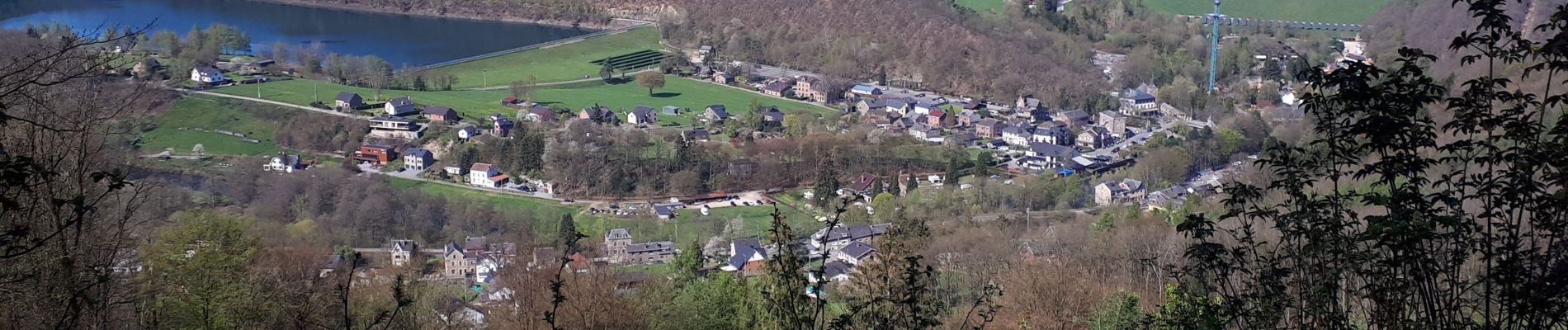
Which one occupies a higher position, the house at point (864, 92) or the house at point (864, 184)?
the house at point (864, 92)

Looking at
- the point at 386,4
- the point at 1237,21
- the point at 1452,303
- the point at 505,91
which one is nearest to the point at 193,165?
the point at 505,91

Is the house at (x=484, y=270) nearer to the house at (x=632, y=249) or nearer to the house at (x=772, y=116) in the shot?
the house at (x=632, y=249)

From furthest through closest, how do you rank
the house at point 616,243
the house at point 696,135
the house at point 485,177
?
the house at point 696,135
the house at point 485,177
the house at point 616,243

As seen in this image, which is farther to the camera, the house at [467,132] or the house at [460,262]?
the house at [467,132]

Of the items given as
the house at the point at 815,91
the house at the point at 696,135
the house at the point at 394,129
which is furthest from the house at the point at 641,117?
the house at the point at 815,91

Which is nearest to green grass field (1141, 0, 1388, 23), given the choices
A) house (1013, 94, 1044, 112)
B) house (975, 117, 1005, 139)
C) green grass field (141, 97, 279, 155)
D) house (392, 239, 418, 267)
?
house (1013, 94, 1044, 112)

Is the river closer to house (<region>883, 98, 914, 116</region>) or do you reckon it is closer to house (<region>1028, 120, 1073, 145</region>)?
house (<region>883, 98, 914, 116</region>)
